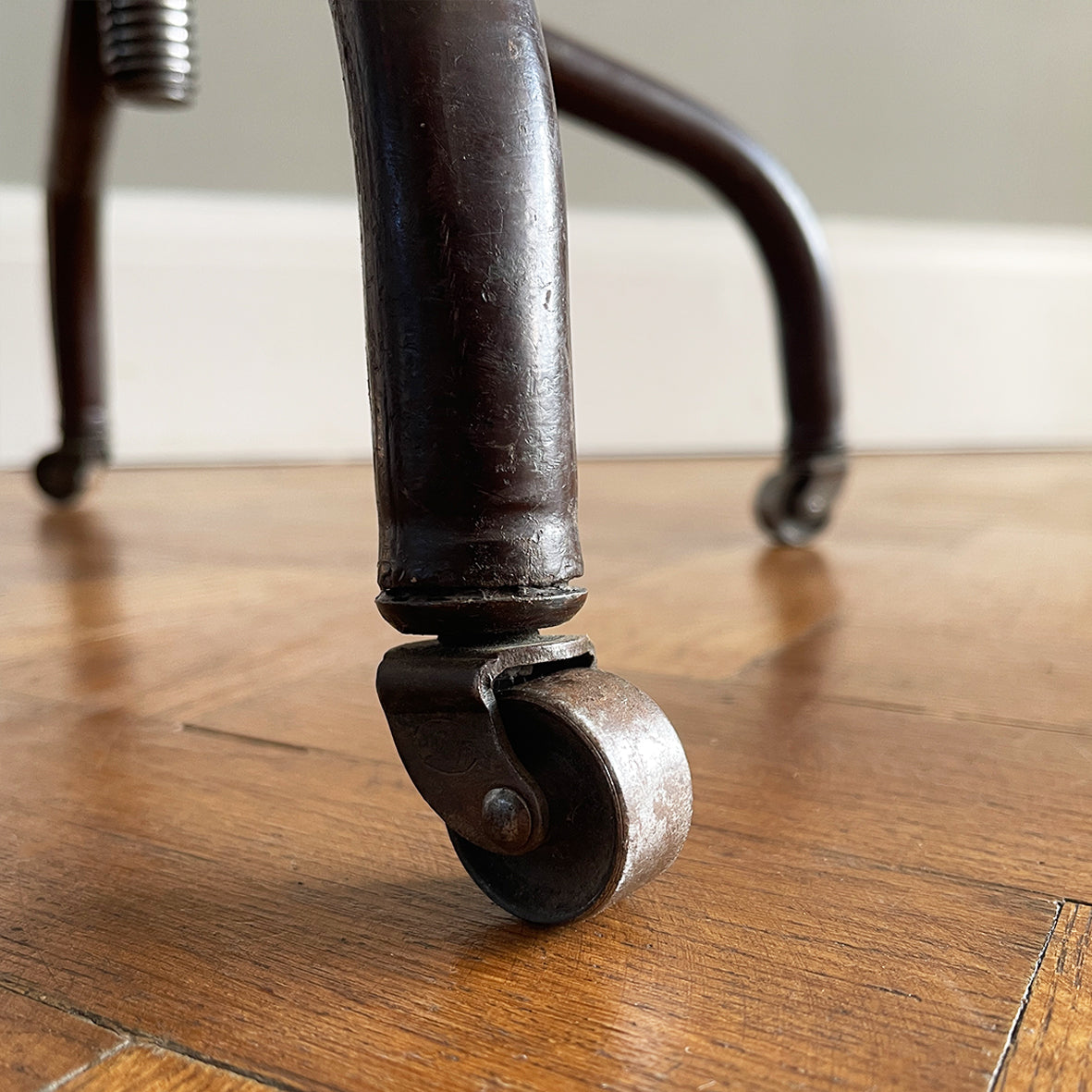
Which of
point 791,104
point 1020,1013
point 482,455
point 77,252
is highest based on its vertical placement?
point 791,104

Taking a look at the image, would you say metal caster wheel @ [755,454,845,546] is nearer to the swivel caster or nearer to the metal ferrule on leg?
the metal ferrule on leg

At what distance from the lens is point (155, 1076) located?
248mm

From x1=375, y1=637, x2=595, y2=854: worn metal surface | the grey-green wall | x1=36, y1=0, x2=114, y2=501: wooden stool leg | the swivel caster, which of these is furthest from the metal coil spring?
the grey-green wall

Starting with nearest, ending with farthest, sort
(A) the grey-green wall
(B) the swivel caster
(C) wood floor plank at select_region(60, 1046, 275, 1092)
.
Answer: (C) wood floor plank at select_region(60, 1046, 275, 1092) → (B) the swivel caster → (A) the grey-green wall

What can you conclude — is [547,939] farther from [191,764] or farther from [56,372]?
[56,372]

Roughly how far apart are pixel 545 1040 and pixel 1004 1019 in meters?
0.09

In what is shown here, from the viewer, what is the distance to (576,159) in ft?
5.78

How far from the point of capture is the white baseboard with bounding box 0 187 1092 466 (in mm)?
1613

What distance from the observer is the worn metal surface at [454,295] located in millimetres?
287

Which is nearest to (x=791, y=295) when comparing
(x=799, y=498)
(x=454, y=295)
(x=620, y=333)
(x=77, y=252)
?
(x=799, y=498)

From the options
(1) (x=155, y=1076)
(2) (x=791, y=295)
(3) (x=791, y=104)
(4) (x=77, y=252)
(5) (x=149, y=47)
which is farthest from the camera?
(3) (x=791, y=104)

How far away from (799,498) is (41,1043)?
779 mm

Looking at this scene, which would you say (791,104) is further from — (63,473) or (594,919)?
(594,919)

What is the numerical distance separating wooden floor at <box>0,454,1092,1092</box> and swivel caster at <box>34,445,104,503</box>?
0.40m
